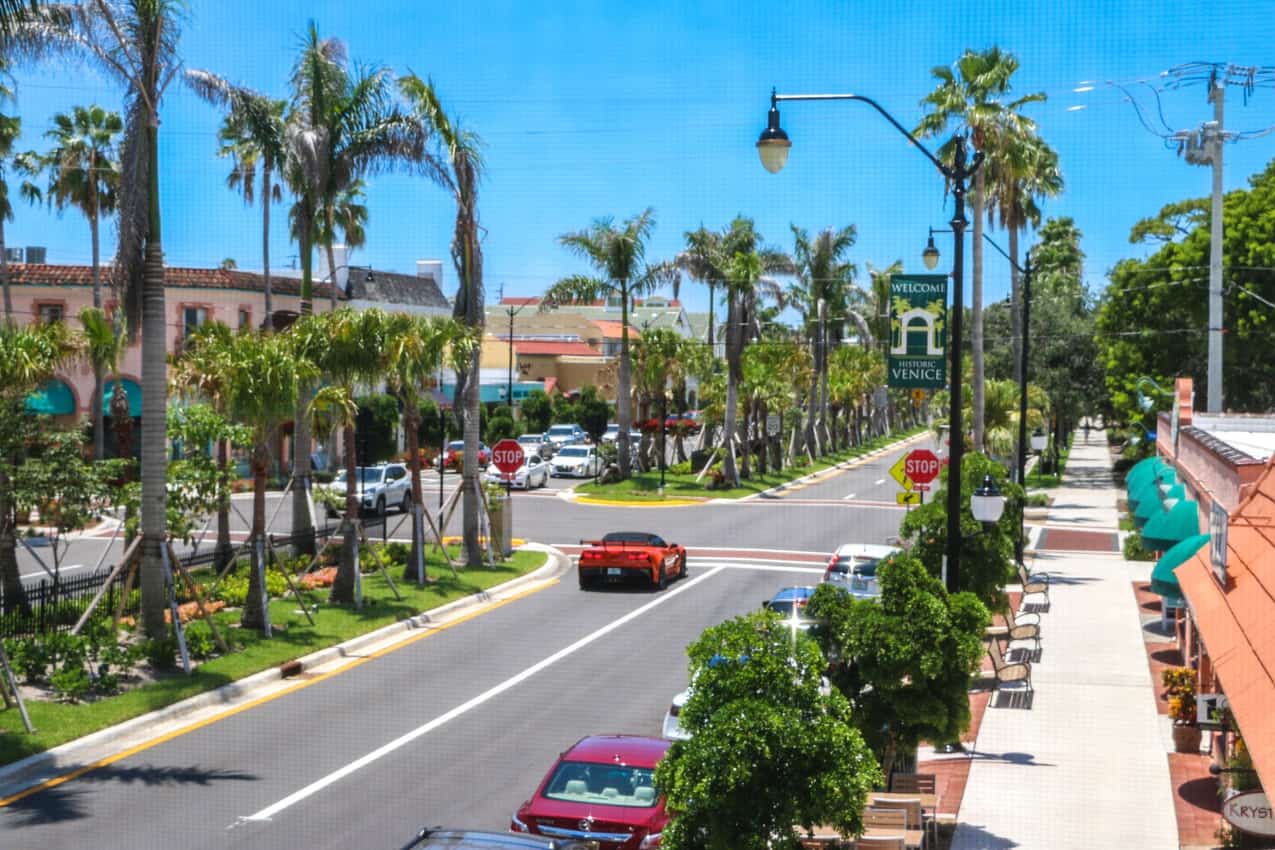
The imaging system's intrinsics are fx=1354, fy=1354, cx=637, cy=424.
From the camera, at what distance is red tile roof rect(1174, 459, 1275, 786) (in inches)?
420

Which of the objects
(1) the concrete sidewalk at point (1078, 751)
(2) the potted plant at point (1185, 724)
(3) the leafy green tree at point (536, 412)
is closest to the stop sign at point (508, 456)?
(1) the concrete sidewalk at point (1078, 751)

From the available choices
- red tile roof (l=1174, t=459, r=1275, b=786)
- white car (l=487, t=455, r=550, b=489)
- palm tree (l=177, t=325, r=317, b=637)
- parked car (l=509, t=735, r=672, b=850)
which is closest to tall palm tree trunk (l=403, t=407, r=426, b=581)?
palm tree (l=177, t=325, r=317, b=637)

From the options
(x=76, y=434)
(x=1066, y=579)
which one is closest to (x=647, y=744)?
(x=76, y=434)

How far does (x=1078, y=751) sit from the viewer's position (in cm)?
1742

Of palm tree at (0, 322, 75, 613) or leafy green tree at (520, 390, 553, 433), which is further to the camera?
leafy green tree at (520, 390, 553, 433)

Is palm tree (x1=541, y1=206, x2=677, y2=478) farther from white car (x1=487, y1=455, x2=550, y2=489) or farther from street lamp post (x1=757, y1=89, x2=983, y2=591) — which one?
street lamp post (x1=757, y1=89, x2=983, y2=591)

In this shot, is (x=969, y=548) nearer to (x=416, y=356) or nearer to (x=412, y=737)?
(x=412, y=737)

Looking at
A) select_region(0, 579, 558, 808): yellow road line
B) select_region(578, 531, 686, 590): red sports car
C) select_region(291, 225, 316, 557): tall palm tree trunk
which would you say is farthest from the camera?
select_region(578, 531, 686, 590): red sports car

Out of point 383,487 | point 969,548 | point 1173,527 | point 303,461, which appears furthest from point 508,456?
point 1173,527

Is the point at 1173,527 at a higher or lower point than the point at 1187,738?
higher

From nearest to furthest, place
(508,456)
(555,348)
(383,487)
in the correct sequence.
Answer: (508,456) < (383,487) < (555,348)

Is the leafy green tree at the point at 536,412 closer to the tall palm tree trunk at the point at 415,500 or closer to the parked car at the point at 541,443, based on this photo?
the parked car at the point at 541,443

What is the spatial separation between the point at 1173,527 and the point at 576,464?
40.2 m

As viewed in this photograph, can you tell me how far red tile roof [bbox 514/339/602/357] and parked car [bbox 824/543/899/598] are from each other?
67474mm
